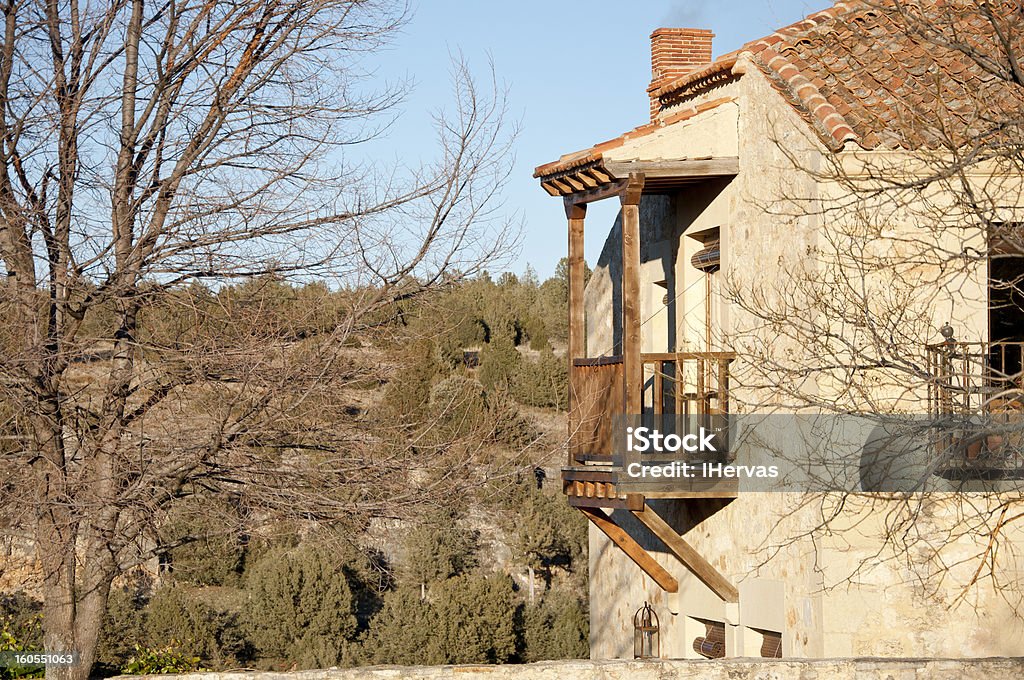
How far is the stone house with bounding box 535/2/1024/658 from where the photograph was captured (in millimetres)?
9211

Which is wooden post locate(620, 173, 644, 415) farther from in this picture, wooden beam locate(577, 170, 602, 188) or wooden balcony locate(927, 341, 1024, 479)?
wooden balcony locate(927, 341, 1024, 479)

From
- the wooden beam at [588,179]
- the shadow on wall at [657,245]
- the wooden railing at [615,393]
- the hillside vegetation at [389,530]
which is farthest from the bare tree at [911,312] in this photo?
the hillside vegetation at [389,530]

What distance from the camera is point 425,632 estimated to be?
2338 cm

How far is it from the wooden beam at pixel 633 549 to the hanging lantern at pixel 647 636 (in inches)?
23.4

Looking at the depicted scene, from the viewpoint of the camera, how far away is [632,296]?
10.6m

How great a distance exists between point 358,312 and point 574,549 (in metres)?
21.0

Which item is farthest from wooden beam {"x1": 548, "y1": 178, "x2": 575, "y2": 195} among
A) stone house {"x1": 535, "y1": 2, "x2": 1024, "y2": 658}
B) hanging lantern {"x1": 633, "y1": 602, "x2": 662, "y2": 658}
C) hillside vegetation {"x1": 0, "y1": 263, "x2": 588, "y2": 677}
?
hanging lantern {"x1": 633, "y1": 602, "x2": 662, "y2": 658}

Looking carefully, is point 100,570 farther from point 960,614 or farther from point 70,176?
point 960,614

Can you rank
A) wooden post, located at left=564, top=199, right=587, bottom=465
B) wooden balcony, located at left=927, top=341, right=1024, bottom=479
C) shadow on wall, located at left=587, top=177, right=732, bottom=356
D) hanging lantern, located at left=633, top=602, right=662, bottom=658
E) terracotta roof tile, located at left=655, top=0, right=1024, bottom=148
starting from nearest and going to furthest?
wooden balcony, located at left=927, top=341, right=1024, bottom=479 < terracotta roof tile, located at left=655, top=0, right=1024, bottom=148 < wooden post, located at left=564, top=199, right=587, bottom=465 < shadow on wall, located at left=587, top=177, right=732, bottom=356 < hanging lantern, located at left=633, top=602, right=662, bottom=658

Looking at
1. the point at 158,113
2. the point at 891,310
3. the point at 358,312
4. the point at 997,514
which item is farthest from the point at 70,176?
the point at 997,514

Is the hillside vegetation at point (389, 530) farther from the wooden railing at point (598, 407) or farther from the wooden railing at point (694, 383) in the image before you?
the wooden railing at point (694, 383)

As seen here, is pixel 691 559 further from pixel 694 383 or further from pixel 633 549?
pixel 694 383

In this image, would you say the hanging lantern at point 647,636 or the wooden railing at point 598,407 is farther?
the hanging lantern at point 647,636

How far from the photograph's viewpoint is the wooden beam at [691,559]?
10984 mm
